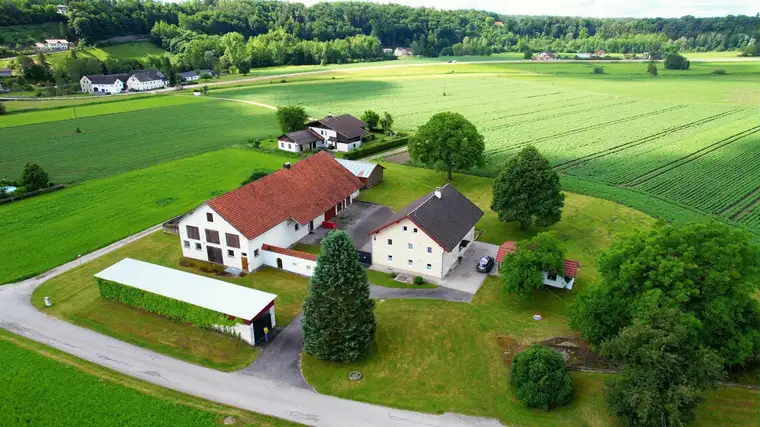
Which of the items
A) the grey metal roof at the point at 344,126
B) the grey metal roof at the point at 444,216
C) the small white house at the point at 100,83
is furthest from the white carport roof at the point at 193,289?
the small white house at the point at 100,83

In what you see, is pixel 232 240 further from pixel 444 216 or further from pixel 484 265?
pixel 484 265

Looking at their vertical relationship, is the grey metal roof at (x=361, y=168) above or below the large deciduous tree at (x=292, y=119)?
below

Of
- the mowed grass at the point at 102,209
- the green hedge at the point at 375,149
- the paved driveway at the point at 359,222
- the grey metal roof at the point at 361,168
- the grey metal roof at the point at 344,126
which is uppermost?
the grey metal roof at the point at 344,126

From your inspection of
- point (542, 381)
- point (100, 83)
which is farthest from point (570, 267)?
point (100, 83)

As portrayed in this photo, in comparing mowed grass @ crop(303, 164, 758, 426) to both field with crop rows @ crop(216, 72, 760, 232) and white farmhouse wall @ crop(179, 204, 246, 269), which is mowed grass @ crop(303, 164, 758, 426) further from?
field with crop rows @ crop(216, 72, 760, 232)

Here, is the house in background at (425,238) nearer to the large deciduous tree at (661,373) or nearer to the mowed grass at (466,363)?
the mowed grass at (466,363)

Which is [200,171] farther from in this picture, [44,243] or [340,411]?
[340,411]

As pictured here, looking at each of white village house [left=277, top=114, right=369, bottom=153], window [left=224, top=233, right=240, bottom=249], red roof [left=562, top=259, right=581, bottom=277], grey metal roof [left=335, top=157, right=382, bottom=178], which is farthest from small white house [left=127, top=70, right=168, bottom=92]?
red roof [left=562, top=259, right=581, bottom=277]
